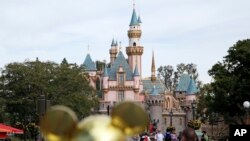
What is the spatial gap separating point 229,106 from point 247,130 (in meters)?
45.9

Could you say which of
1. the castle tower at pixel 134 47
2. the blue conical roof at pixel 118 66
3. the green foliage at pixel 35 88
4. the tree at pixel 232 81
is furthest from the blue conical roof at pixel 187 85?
the tree at pixel 232 81

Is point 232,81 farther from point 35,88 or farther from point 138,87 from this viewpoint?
point 138,87

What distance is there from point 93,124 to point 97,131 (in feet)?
0.21

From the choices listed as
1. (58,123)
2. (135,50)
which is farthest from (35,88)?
(58,123)

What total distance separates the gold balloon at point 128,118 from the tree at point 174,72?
126 m

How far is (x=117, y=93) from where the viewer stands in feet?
377

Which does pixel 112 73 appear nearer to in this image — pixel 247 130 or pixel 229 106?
pixel 229 106

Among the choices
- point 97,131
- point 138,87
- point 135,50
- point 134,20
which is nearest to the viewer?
point 97,131

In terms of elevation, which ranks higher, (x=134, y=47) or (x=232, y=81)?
(x=134, y=47)

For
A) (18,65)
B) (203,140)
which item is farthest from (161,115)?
(203,140)

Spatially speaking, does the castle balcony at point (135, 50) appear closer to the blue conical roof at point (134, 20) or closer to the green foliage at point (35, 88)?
the blue conical roof at point (134, 20)

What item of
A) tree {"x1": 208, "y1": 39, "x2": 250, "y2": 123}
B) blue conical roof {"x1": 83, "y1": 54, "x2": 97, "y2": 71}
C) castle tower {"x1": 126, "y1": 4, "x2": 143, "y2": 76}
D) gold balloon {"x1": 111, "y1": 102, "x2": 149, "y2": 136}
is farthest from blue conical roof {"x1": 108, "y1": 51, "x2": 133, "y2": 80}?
gold balloon {"x1": 111, "y1": 102, "x2": 149, "y2": 136}

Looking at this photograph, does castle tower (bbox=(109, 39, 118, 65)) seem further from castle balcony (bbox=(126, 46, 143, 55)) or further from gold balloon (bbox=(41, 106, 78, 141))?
gold balloon (bbox=(41, 106, 78, 141))

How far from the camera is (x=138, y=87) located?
4510 inches
